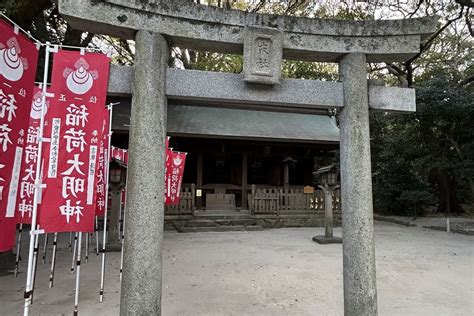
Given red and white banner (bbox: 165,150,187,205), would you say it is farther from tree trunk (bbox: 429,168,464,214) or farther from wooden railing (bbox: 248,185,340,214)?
tree trunk (bbox: 429,168,464,214)

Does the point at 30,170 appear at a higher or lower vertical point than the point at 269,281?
higher

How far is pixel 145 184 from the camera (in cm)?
334

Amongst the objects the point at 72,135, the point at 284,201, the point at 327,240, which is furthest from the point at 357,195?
the point at 284,201

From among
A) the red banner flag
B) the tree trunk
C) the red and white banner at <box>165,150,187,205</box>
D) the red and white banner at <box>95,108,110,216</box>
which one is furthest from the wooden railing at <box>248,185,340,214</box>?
the red banner flag

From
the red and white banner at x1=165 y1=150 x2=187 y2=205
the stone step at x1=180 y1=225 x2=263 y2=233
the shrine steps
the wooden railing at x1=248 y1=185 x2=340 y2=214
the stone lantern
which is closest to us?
the red and white banner at x1=165 y1=150 x2=187 y2=205

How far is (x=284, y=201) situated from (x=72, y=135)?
1111cm

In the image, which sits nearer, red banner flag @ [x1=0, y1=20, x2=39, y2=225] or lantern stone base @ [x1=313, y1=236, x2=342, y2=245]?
red banner flag @ [x1=0, y1=20, x2=39, y2=225]

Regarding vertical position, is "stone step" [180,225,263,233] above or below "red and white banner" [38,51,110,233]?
below

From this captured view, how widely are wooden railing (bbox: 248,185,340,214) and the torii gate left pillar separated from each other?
10106 mm

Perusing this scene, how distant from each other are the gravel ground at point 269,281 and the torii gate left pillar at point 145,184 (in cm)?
116

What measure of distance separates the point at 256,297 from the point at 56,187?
132 inches

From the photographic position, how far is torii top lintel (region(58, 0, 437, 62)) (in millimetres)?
3359

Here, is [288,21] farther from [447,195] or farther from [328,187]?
[447,195]

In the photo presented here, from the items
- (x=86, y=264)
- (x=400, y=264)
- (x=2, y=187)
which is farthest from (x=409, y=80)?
(x=2, y=187)
